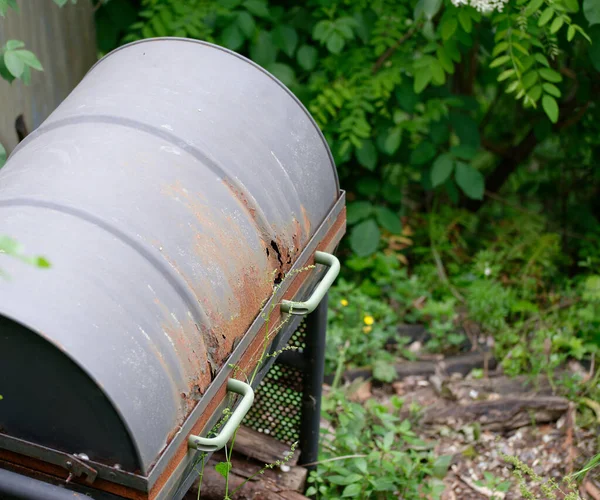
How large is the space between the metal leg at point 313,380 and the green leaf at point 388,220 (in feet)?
4.89

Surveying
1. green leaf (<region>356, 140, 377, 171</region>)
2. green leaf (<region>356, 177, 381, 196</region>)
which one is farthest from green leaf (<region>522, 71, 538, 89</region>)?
green leaf (<region>356, 177, 381, 196</region>)

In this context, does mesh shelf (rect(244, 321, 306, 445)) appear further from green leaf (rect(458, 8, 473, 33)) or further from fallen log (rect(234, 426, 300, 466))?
green leaf (rect(458, 8, 473, 33))

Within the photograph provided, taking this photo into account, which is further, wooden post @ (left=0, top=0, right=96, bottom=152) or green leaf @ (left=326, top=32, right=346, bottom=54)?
green leaf @ (left=326, top=32, right=346, bottom=54)

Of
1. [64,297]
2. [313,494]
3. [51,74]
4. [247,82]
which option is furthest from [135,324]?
[51,74]

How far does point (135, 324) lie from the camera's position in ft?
4.58

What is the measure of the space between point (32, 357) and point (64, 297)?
0.13 metres

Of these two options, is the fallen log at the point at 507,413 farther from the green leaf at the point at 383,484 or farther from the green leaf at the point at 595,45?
the green leaf at the point at 595,45

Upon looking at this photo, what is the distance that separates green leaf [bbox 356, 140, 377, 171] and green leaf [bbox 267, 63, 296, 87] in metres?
0.51

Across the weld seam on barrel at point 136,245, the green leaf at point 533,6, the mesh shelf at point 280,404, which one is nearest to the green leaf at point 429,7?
the green leaf at point 533,6

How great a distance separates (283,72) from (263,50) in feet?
0.47

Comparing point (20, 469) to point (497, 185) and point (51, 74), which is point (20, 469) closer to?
point (51, 74)

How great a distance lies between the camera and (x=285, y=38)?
3.60 m

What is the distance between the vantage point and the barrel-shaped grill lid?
1.35 meters

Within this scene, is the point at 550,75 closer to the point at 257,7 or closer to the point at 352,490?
the point at 257,7
